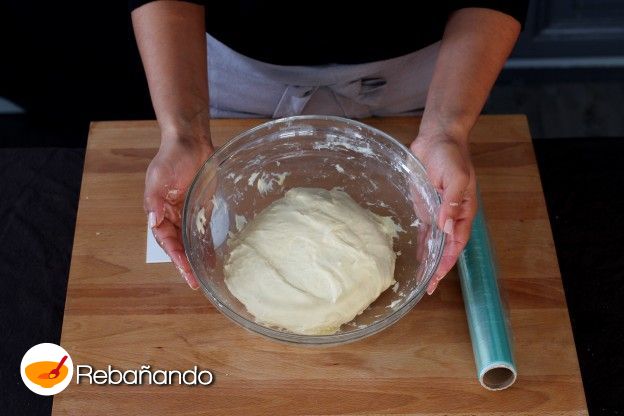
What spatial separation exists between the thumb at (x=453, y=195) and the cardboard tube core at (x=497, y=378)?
224mm

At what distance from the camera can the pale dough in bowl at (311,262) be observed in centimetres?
95

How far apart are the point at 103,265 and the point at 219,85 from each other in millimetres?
438

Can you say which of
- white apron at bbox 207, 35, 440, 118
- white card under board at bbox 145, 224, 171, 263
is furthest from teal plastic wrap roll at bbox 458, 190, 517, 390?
white card under board at bbox 145, 224, 171, 263

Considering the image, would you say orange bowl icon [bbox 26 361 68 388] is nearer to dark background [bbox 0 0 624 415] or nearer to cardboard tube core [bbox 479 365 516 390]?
dark background [bbox 0 0 624 415]

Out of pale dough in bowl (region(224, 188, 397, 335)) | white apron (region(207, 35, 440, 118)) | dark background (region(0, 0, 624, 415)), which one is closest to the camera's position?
pale dough in bowl (region(224, 188, 397, 335))

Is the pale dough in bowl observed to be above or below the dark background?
above

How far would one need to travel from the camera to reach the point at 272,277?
3.19 feet

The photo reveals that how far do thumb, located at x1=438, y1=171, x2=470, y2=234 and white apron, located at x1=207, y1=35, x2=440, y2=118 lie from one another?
317 millimetres

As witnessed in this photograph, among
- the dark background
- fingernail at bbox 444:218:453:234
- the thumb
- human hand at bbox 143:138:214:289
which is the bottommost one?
the dark background

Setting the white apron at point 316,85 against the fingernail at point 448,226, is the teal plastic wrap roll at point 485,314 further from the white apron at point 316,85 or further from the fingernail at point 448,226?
the white apron at point 316,85

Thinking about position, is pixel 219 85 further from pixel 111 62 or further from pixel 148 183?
pixel 111 62

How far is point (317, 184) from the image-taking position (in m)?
1.12

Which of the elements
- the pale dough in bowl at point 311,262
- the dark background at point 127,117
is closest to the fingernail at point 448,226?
the pale dough in bowl at point 311,262

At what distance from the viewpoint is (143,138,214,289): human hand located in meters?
0.96
